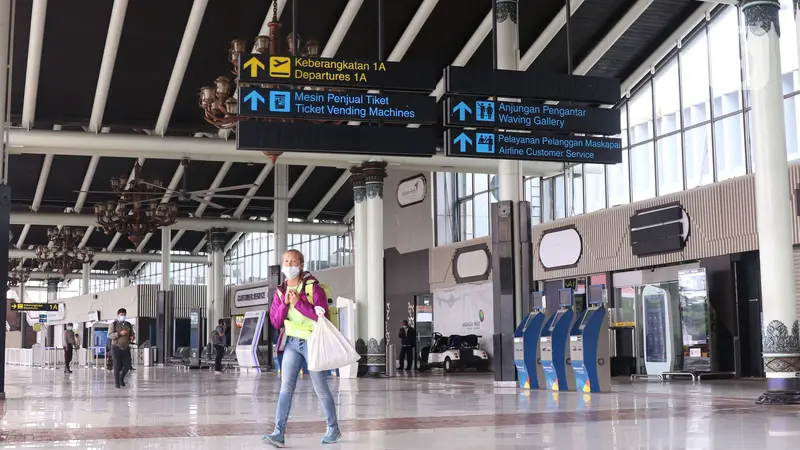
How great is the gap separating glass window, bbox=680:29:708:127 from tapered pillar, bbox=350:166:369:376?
25.1 feet

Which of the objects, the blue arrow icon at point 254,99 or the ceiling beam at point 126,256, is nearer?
the blue arrow icon at point 254,99

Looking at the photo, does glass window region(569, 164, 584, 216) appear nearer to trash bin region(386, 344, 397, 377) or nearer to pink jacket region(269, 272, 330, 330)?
trash bin region(386, 344, 397, 377)

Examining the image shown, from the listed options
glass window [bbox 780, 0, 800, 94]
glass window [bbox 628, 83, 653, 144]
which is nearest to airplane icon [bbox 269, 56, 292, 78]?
glass window [bbox 780, 0, 800, 94]

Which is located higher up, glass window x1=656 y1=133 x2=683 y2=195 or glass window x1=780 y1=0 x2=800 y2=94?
glass window x1=780 y1=0 x2=800 y2=94

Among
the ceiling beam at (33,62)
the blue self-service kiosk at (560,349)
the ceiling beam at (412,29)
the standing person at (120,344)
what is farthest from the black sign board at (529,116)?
the ceiling beam at (33,62)

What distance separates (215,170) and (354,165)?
747 cm

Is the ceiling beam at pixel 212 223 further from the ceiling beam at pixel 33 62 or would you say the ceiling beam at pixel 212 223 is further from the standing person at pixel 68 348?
the ceiling beam at pixel 33 62

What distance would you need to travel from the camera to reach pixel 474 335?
1030 inches

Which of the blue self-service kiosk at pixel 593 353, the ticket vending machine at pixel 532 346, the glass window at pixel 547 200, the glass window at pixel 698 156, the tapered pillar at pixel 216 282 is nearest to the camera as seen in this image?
the blue self-service kiosk at pixel 593 353

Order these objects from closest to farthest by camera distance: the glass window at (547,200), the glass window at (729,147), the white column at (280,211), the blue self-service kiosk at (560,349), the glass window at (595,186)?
the blue self-service kiosk at (560,349)
the glass window at (729,147)
the glass window at (595,186)
the glass window at (547,200)
the white column at (280,211)

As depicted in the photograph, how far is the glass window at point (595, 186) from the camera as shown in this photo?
22.9 metres

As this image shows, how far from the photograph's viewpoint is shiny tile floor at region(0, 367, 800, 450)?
6.79m

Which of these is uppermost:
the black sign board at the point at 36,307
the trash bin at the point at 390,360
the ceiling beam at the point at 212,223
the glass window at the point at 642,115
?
the glass window at the point at 642,115

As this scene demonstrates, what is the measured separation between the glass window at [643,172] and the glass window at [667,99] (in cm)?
61
